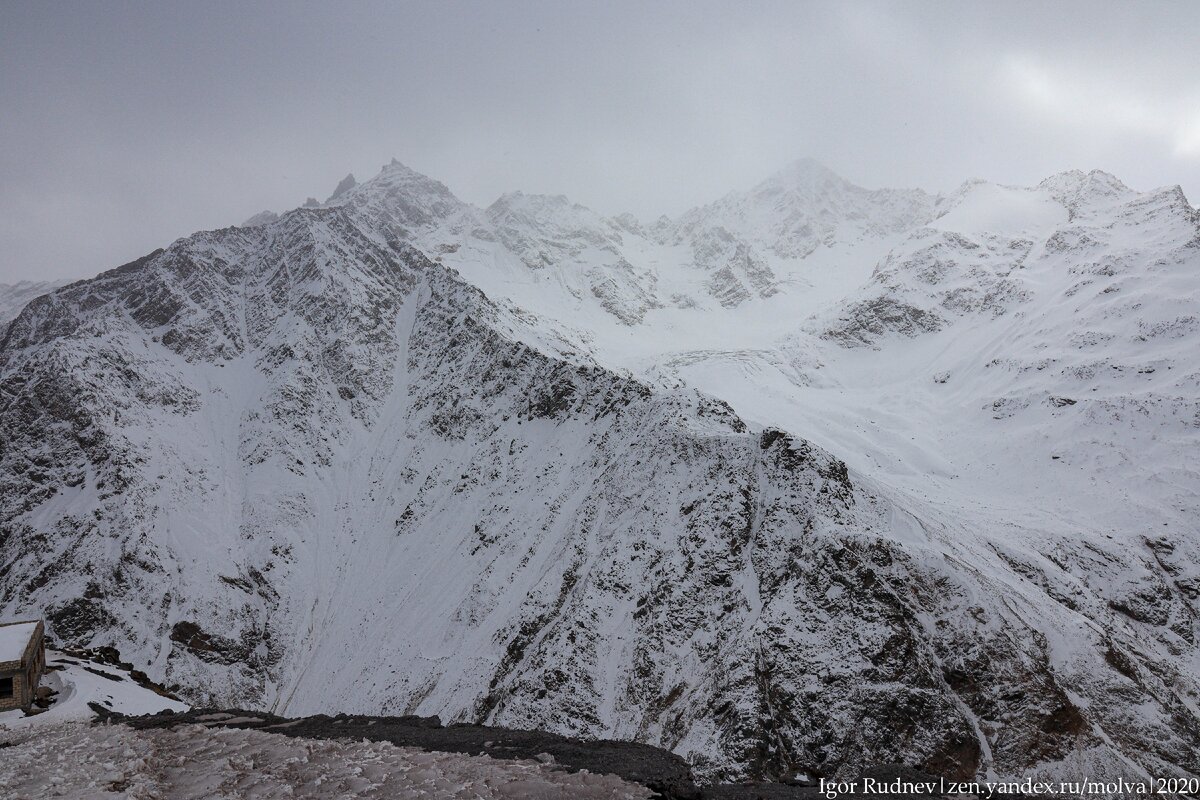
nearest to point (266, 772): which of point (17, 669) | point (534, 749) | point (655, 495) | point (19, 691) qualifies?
point (534, 749)

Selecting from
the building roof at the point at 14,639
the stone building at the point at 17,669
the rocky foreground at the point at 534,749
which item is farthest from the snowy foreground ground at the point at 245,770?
the building roof at the point at 14,639

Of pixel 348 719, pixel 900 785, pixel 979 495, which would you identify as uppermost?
pixel 979 495

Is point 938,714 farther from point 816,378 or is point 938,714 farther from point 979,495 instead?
point 816,378

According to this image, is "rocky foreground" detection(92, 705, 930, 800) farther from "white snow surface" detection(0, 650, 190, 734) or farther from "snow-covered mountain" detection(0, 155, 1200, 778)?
"snow-covered mountain" detection(0, 155, 1200, 778)

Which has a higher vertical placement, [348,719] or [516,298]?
[516,298]

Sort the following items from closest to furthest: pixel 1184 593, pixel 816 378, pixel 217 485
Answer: pixel 1184 593 → pixel 217 485 → pixel 816 378

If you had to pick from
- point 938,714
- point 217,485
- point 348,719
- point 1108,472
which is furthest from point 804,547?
point 217,485

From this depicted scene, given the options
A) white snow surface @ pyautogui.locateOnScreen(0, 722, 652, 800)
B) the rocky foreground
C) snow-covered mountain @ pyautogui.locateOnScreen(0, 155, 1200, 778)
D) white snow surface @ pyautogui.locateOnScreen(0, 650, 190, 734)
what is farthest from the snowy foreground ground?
snow-covered mountain @ pyautogui.locateOnScreen(0, 155, 1200, 778)

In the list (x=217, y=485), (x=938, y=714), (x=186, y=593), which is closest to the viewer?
(x=938, y=714)

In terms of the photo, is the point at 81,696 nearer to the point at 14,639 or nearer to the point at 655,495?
the point at 14,639
